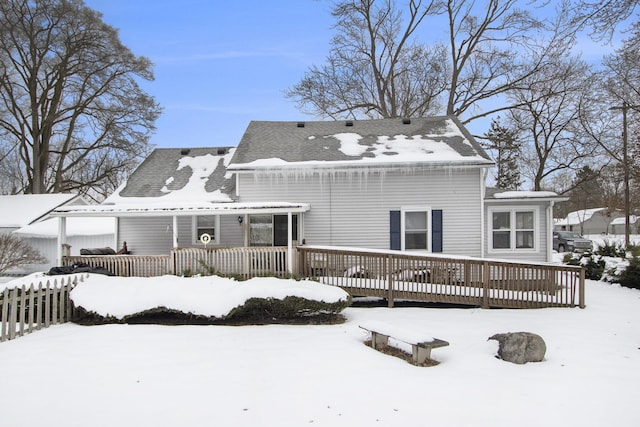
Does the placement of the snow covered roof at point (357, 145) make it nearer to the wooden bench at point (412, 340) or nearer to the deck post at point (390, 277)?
the deck post at point (390, 277)

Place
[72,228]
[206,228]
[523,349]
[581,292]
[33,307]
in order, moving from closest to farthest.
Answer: [523,349] → [33,307] → [581,292] → [206,228] → [72,228]

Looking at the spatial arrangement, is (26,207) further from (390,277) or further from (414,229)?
(390,277)

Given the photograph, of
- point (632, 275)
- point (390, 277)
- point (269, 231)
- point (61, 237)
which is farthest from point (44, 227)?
point (632, 275)

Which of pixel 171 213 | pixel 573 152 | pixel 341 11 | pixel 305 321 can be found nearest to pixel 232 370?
pixel 305 321

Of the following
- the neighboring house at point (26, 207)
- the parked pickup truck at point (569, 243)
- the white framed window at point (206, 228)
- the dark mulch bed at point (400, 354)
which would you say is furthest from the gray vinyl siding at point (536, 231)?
the neighboring house at point (26, 207)

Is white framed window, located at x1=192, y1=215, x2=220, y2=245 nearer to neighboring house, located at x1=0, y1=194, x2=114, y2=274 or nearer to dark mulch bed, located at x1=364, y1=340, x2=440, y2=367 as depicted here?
dark mulch bed, located at x1=364, y1=340, x2=440, y2=367

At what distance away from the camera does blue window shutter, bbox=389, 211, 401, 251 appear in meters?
12.9

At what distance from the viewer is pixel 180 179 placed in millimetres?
14648

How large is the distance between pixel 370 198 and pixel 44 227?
16.6 m

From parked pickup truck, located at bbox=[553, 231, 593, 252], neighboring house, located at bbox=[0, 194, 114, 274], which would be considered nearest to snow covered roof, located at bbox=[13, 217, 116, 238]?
neighboring house, located at bbox=[0, 194, 114, 274]

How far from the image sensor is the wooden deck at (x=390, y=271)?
33.3 ft

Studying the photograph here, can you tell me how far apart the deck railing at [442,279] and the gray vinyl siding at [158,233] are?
393cm

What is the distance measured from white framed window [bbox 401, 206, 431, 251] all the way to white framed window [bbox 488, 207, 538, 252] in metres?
2.04

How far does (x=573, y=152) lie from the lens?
26.4 metres
